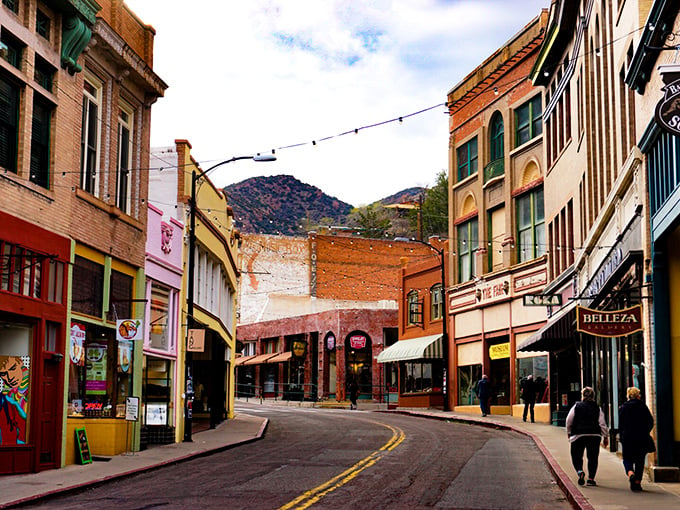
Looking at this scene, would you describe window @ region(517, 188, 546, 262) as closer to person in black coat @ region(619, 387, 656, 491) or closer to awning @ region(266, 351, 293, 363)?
person in black coat @ region(619, 387, 656, 491)

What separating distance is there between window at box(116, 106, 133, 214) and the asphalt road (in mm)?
6726

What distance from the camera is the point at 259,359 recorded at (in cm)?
6988

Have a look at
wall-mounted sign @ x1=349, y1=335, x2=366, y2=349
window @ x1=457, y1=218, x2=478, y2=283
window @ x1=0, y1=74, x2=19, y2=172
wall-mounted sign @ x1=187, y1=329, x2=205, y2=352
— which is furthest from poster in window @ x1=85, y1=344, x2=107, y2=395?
wall-mounted sign @ x1=349, y1=335, x2=366, y2=349

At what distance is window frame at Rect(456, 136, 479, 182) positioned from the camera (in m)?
46.3

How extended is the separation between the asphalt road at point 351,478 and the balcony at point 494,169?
710 inches

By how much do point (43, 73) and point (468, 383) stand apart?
99.2 feet

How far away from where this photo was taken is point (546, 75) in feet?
112

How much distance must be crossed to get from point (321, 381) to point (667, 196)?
4927 cm

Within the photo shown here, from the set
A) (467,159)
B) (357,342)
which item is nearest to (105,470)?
(467,159)

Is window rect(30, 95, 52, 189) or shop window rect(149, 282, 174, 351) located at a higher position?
window rect(30, 95, 52, 189)

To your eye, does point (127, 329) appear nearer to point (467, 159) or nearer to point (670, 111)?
point (670, 111)

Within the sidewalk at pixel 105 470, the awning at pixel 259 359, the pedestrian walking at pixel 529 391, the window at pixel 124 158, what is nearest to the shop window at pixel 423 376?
the pedestrian walking at pixel 529 391

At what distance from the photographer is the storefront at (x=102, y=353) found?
20.6 m

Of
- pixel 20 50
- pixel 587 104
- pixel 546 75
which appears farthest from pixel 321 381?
pixel 20 50
